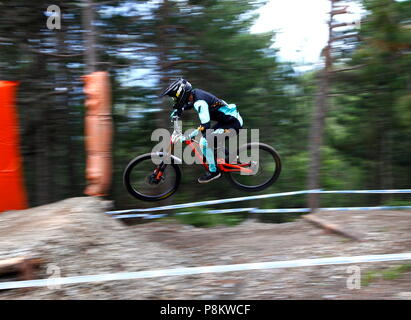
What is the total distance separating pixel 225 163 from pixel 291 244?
1615mm

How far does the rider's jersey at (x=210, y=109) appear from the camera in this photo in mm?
5504

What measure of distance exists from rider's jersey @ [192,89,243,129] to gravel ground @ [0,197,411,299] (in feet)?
6.26

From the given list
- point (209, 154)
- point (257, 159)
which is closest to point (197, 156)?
point (209, 154)

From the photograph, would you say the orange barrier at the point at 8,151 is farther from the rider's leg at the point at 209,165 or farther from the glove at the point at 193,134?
the rider's leg at the point at 209,165

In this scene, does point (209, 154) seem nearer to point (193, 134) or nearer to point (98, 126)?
point (193, 134)

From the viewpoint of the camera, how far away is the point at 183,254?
597 centimetres

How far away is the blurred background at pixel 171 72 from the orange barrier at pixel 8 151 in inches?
70.7

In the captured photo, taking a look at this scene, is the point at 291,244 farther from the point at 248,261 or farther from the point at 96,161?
the point at 96,161

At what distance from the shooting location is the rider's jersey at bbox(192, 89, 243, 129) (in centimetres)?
550

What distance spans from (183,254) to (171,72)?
3980 mm
